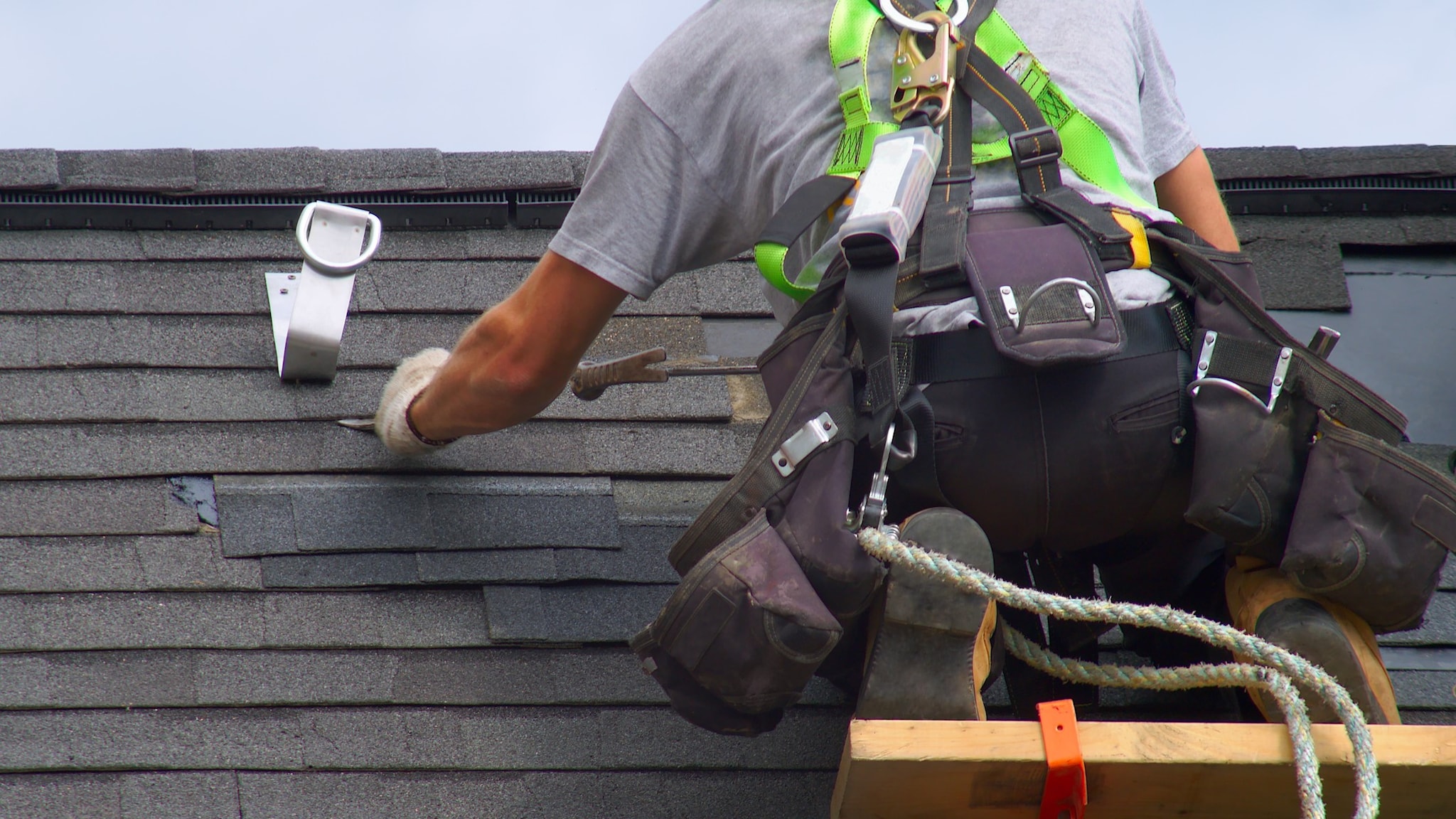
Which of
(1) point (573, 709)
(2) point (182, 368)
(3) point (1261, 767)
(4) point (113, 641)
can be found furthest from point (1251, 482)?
(2) point (182, 368)

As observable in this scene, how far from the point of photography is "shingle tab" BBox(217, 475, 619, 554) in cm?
249

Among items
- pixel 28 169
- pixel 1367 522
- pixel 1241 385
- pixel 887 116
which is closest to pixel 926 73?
pixel 887 116

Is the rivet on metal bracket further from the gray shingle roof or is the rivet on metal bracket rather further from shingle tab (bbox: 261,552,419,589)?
shingle tab (bbox: 261,552,419,589)

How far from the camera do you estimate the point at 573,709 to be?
7.50 feet

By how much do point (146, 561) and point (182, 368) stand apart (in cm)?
49

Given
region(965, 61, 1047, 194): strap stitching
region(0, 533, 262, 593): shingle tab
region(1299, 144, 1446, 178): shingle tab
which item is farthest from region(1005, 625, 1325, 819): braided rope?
region(1299, 144, 1446, 178): shingle tab

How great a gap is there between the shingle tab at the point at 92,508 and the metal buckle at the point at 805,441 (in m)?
1.29

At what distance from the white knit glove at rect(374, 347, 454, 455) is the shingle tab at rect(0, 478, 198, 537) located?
38cm

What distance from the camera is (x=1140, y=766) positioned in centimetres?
147

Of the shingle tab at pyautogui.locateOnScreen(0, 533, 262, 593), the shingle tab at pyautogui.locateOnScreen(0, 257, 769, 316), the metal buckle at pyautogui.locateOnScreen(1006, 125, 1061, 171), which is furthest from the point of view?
the shingle tab at pyautogui.locateOnScreen(0, 257, 769, 316)

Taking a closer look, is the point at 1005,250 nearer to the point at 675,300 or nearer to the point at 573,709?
the point at 573,709

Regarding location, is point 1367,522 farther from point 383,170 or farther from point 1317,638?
point 383,170

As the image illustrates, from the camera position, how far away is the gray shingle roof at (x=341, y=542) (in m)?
2.17

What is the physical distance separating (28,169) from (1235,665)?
2728 millimetres
